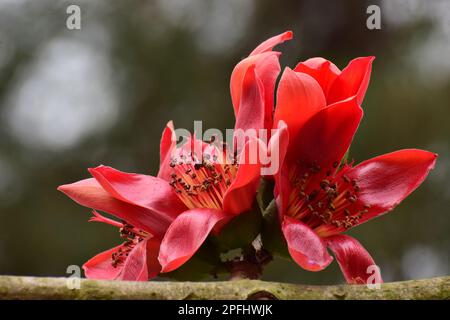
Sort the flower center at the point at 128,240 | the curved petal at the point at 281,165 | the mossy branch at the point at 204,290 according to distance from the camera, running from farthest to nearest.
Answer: the flower center at the point at 128,240 < the curved petal at the point at 281,165 < the mossy branch at the point at 204,290

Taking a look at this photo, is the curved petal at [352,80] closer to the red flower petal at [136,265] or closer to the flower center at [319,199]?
the flower center at [319,199]

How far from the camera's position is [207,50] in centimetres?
263

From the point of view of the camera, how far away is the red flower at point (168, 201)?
69cm

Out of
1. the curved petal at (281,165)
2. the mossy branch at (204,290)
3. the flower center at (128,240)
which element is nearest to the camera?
the mossy branch at (204,290)

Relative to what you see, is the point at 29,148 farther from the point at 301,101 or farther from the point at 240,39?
the point at 301,101

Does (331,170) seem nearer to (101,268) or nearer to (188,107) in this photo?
(101,268)

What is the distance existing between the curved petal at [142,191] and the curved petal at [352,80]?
7.1 inches

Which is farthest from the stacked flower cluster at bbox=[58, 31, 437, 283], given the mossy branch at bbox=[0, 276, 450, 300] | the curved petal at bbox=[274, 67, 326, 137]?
the mossy branch at bbox=[0, 276, 450, 300]

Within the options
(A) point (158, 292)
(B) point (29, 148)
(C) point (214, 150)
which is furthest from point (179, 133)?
(B) point (29, 148)

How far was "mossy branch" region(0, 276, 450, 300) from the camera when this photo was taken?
1.73ft

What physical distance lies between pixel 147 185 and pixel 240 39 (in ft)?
6.40

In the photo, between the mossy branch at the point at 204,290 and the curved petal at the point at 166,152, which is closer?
the mossy branch at the point at 204,290

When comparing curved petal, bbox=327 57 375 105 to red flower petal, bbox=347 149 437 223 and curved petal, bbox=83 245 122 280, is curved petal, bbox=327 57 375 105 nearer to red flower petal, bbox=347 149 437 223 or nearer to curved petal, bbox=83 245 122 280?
red flower petal, bbox=347 149 437 223

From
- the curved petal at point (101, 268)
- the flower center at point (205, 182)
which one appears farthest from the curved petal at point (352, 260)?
the curved petal at point (101, 268)
